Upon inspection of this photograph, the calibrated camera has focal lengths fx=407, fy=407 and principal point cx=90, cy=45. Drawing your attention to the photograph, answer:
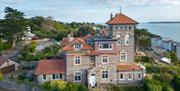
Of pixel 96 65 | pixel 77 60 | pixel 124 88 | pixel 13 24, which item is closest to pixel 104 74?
pixel 96 65

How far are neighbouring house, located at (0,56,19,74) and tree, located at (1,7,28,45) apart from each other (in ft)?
46.2

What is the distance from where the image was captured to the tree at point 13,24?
2298 inches

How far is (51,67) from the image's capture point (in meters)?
37.7

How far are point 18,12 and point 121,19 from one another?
23.9 meters

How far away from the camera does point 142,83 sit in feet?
125

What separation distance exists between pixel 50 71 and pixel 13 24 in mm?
23093

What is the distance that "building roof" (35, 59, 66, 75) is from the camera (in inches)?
1462

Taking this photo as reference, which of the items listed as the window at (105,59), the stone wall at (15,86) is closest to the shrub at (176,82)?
the window at (105,59)

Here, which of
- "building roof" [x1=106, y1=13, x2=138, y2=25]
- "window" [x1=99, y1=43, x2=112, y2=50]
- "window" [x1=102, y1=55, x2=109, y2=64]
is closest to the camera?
"window" [x1=102, y1=55, x2=109, y2=64]

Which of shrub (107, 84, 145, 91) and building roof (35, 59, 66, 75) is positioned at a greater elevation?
building roof (35, 59, 66, 75)

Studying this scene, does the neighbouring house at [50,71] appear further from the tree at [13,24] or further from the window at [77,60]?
the tree at [13,24]

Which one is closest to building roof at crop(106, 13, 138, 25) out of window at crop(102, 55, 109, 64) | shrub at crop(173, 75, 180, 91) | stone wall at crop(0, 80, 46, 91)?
window at crop(102, 55, 109, 64)

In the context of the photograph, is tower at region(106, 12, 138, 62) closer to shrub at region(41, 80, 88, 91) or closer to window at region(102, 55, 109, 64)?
window at region(102, 55, 109, 64)

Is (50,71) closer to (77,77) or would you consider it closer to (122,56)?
(77,77)
